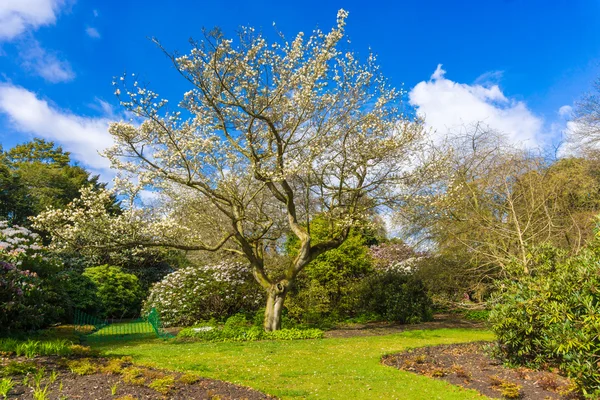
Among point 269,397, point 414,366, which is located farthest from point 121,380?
point 414,366

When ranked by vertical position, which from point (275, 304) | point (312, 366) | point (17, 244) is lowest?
point (312, 366)

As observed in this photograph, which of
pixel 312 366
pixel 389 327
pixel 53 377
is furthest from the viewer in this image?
pixel 389 327

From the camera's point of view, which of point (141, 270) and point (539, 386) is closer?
point (539, 386)

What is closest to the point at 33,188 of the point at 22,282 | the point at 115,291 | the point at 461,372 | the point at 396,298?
the point at 115,291

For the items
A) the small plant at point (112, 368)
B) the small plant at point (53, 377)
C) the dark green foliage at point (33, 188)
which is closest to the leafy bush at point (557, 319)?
the small plant at point (112, 368)

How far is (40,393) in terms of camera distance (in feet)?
14.0

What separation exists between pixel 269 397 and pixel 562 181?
1220 cm

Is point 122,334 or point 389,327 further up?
point 122,334

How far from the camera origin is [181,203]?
1386 centimetres

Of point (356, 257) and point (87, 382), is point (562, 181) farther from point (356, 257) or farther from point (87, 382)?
point (87, 382)

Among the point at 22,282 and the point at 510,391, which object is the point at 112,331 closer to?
the point at 22,282

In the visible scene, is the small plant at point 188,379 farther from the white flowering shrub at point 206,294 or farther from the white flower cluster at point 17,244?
the white flowering shrub at point 206,294

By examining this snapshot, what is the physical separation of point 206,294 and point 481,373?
9.34m

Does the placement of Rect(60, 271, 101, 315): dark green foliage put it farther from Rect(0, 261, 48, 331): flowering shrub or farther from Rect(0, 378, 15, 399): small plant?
Rect(0, 378, 15, 399): small plant
